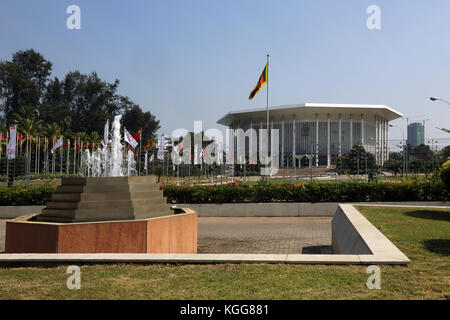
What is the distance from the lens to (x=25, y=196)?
17844 millimetres

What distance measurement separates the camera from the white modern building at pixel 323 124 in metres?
82.1

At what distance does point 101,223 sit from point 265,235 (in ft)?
18.6

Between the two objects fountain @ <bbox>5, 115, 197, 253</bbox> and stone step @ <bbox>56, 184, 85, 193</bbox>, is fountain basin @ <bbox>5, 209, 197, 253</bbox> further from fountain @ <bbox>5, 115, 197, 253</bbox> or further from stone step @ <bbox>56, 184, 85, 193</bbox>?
stone step @ <bbox>56, 184, 85, 193</bbox>

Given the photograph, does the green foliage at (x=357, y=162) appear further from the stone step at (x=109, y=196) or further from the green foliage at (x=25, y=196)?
the stone step at (x=109, y=196)

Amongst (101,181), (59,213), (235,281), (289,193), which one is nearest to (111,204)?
(101,181)

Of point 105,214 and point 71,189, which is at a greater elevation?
point 71,189

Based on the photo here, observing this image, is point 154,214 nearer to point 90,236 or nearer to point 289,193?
point 90,236

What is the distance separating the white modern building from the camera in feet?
269

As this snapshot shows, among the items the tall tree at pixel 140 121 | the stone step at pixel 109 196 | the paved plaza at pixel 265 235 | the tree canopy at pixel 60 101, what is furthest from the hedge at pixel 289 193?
the tall tree at pixel 140 121

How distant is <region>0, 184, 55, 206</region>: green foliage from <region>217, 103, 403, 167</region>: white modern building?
216ft

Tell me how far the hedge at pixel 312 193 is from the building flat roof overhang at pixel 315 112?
62910 mm
